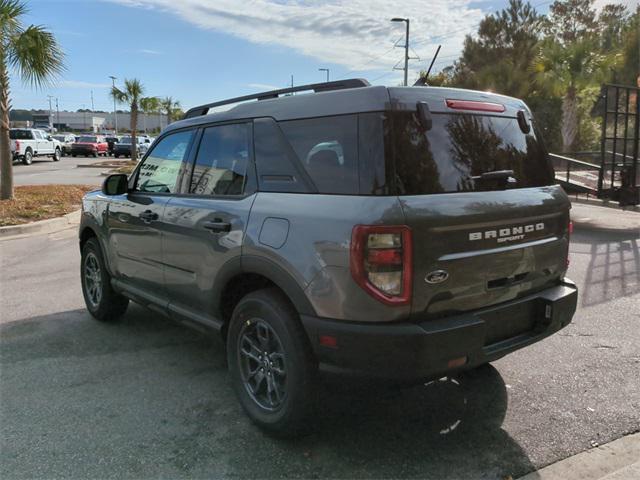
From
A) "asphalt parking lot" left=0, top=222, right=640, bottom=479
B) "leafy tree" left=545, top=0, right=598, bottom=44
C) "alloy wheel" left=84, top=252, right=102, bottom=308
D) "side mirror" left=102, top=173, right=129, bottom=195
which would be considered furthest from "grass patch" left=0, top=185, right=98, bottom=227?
"leafy tree" left=545, top=0, right=598, bottom=44

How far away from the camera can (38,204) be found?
12.6 m

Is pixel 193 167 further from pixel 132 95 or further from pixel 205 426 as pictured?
pixel 132 95

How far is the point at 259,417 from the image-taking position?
3193 millimetres

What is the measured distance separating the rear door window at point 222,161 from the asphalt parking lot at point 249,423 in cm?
139

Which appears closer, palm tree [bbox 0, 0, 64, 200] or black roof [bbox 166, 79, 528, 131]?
black roof [bbox 166, 79, 528, 131]

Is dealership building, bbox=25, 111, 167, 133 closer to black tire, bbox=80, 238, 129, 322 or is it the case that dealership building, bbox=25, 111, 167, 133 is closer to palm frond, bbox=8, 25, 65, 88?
palm frond, bbox=8, 25, 65, 88

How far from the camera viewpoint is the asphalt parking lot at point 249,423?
2934 millimetres

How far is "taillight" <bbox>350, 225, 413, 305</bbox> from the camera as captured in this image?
2.60 metres

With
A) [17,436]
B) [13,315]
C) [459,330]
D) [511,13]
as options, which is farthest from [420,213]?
[511,13]

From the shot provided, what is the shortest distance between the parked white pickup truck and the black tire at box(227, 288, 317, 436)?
2972 cm

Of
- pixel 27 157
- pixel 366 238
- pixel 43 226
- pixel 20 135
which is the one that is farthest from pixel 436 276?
pixel 20 135

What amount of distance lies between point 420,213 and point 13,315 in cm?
462

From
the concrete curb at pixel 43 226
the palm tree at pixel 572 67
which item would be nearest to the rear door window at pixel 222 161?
the concrete curb at pixel 43 226

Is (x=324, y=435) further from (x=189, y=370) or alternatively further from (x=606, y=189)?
(x=606, y=189)
